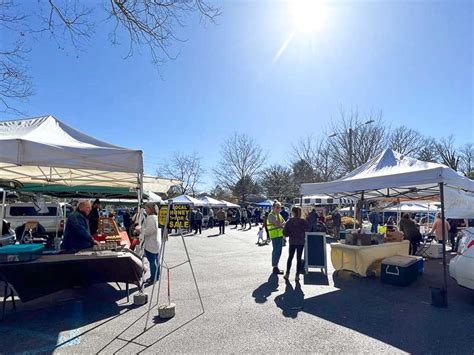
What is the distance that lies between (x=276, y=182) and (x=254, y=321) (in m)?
51.6

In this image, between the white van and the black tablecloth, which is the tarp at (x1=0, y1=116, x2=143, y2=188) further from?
the white van

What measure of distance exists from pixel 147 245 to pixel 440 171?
580cm

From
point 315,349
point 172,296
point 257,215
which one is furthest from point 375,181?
point 257,215

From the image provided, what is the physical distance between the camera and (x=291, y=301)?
553cm

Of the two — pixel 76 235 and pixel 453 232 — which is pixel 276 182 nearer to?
pixel 453 232

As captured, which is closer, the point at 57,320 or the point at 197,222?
the point at 57,320

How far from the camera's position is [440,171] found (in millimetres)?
5715

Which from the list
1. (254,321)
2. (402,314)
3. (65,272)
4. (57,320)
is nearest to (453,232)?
(402,314)

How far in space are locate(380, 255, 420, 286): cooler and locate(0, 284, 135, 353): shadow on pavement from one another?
523 centimetres

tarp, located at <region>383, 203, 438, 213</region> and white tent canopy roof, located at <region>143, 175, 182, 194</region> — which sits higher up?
white tent canopy roof, located at <region>143, 175, 182, 194</region>

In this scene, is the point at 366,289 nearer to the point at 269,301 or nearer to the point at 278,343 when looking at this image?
the point at 269,301

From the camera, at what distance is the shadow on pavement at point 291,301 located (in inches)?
196

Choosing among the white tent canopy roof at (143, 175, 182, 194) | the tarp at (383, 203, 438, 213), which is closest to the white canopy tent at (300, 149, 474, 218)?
the white tent canopy roof at (143, 175, 182, 194)

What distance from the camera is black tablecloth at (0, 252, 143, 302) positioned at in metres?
4.58
